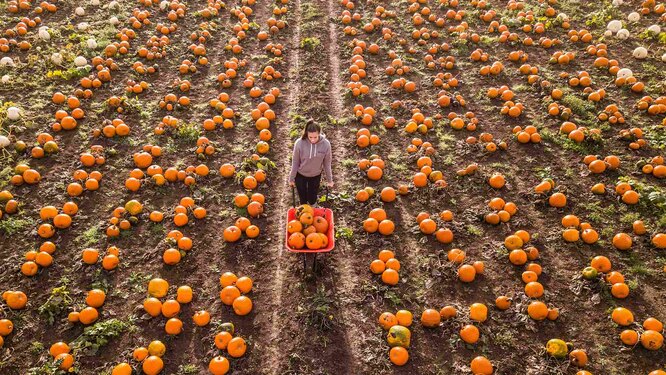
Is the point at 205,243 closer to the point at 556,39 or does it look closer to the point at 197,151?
the point at 197,151

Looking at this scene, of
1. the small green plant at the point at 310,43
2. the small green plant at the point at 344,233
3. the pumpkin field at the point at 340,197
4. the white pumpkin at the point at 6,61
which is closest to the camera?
the pumpkin field at the point at 340,197

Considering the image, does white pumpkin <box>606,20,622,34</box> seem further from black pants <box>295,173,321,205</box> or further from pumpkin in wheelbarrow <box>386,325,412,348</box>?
pumpkin in wheelbarrow <box>386,325,412,348</box>

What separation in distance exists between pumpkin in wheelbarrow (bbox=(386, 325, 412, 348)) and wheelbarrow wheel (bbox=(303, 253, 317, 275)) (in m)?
1.85

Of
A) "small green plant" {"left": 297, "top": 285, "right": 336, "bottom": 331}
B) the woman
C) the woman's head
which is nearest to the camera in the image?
"small green plant" {"left": 297, "top": 285, "right": 336, "bottom": 331}

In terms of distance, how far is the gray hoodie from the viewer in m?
7.15

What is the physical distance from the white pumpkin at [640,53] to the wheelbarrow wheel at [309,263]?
12334 millimetres

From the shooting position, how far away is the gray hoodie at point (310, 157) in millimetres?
7152

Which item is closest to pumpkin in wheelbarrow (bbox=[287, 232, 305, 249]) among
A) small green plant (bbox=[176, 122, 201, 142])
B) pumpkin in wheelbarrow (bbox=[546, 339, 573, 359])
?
pumpkin in wheelbarrow (bbox=[546, 339, 573, 359])

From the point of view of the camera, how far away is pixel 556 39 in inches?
521

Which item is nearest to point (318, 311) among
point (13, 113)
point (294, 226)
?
point (294, 226)

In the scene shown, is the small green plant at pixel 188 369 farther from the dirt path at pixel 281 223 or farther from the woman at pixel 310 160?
the woman at pixel 310 160

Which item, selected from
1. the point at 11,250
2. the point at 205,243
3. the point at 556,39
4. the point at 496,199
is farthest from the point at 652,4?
the point at 11,250

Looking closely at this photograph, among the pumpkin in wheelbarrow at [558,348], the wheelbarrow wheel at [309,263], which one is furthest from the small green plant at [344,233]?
the pumpkin in wheelbarrow at [558,348]

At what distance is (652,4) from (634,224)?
1132cm
